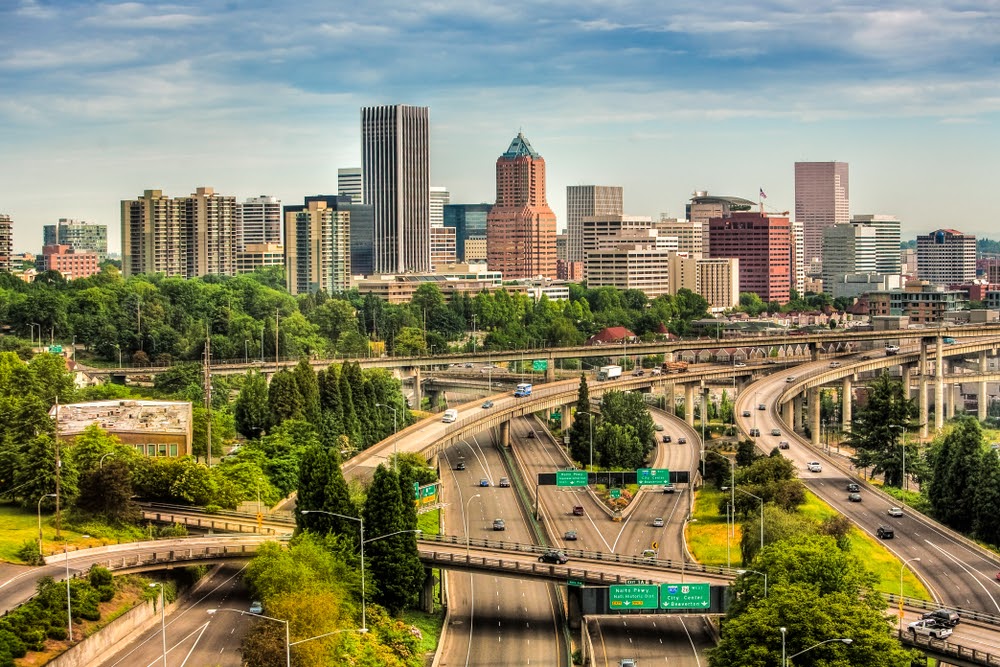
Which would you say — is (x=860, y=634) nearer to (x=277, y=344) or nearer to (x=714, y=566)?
(x=714, y=566)

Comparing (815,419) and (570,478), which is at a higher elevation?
(570,478)

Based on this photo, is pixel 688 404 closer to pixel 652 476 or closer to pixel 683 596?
pixel 652 476

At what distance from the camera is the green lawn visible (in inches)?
3826

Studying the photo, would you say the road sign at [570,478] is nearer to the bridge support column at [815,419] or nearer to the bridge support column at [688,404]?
the bridge support column at [688,404]

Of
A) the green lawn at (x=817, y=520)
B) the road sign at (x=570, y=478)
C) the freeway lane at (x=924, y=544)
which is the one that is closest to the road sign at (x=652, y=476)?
the green lawn at (x=817, y=520)

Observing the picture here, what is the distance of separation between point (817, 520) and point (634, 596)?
26123 mm

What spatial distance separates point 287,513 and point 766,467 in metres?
38.2

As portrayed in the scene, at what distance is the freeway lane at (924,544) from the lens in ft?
309

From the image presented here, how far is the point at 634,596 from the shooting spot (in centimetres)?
9088

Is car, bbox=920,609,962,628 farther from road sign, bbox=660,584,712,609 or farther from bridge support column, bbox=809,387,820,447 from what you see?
bridge support column, bbox=809,387,820,447

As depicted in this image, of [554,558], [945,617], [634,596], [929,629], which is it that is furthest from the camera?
[554,558]

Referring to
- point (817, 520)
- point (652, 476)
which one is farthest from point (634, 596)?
point (652, 476)

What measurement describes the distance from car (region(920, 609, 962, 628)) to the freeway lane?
851cm

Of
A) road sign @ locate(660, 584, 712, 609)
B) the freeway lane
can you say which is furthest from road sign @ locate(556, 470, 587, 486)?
road sign @ locate(660, 584, 712, 609)
